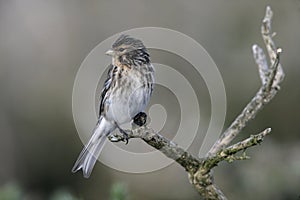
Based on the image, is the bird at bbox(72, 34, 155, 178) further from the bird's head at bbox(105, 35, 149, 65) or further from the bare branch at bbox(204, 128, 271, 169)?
the bare branch at bbox(204, 128, 271, 169)

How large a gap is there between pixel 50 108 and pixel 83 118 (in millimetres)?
1654

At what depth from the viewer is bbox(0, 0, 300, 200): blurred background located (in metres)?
6.84

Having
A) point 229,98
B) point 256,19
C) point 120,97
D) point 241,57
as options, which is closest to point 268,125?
point 229,98

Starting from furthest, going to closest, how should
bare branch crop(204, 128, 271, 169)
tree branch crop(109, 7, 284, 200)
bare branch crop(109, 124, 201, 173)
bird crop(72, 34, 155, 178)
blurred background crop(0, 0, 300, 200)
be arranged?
1. blurred background crop(0, 0, 300, 200)
2. bird crop(72, 34, 155, 178)
3. bare branch crop(109, 124, 201, 173)
4. tree branch crop(109, 7, 284, 200)
5. bare branch crop(204, 128, 271, 169)

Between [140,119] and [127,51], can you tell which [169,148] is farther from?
[127,51]

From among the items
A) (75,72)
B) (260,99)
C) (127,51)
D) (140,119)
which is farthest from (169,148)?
(75,72)

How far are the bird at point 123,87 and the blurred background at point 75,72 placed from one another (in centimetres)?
145

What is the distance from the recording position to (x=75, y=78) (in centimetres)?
819

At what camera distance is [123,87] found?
432cm

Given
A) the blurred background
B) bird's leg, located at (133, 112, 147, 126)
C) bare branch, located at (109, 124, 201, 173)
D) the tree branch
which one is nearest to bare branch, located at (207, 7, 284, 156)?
the tree branch

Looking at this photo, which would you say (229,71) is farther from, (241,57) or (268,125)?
(268,125)

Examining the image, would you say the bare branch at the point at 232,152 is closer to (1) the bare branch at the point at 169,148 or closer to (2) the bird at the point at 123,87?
(1) the bare branch at the point at 169,148

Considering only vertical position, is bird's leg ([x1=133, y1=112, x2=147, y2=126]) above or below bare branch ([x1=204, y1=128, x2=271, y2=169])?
below

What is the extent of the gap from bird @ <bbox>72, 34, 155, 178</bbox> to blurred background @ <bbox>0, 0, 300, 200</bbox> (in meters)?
1.45
